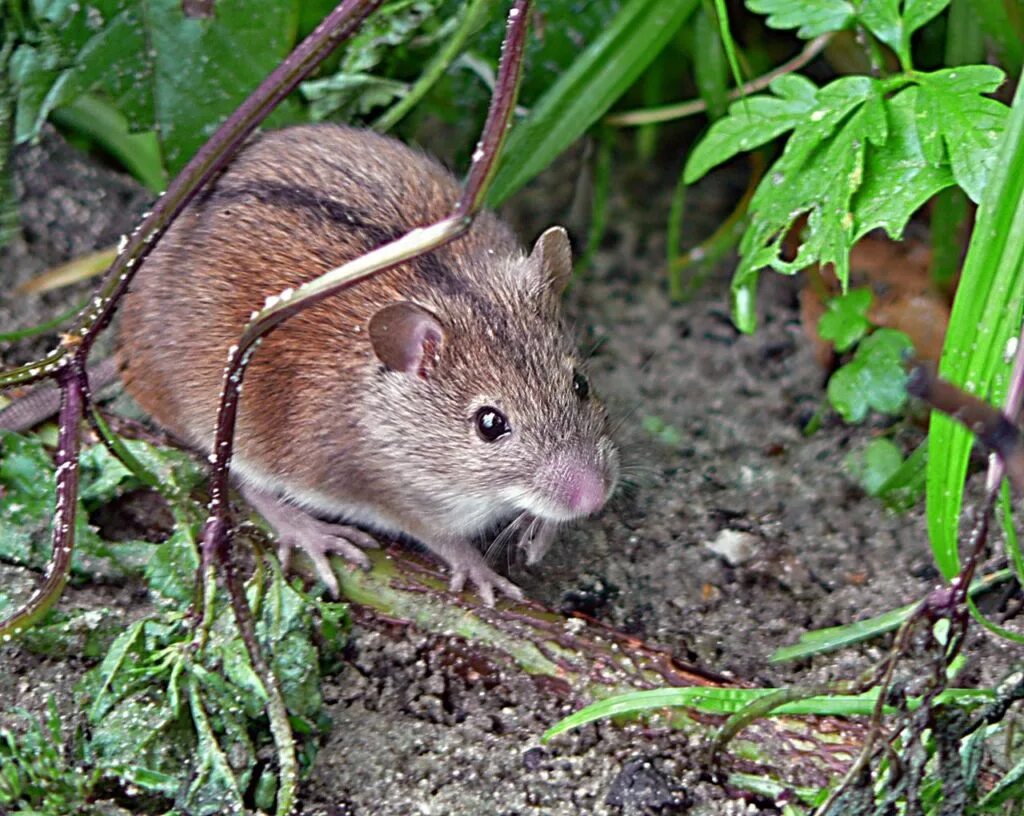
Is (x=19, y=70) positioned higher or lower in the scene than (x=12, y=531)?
higher

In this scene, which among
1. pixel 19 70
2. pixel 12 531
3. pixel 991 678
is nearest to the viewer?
pixel 991 678

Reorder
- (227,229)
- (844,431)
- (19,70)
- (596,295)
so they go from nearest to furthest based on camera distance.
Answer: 1. (227,229)
2. (19,70)
3. (844,431)
4. (596,295)

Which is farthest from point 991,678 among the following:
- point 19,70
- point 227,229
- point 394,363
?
point 19,70

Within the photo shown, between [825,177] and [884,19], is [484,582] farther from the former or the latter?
[884,19]

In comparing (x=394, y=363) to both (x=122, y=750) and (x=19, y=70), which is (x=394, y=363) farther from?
(x=19, y=70)

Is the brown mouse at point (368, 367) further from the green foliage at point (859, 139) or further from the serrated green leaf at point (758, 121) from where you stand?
the green foliage at point (859, 139)

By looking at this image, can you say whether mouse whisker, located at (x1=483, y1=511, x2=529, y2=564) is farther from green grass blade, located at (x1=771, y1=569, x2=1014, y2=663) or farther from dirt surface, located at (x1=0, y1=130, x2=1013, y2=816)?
green grass blade, located at (x1=771, y1=569, x2=1014, y2=663)

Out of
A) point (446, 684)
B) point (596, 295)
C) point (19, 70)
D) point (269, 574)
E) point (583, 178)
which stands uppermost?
point (19, 70)

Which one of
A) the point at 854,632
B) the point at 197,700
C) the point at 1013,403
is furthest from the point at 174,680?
the point at 1013,403
